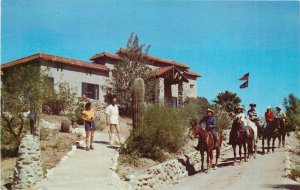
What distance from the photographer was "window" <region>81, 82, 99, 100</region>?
32844 mm

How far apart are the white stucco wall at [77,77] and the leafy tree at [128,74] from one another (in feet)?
4.92

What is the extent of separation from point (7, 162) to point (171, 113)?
6.62 metres

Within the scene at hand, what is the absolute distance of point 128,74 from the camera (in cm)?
3238

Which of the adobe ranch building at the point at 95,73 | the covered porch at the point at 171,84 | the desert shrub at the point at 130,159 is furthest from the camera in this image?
the covered porch at the point at 171,84

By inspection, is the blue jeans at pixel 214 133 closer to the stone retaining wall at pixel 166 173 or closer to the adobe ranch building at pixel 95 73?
the stone retaining wall at pixel 166 173

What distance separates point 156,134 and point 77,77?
694 inches

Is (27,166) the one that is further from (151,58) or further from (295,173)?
(151,58)

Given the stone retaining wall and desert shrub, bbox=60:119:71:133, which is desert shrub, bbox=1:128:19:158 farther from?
the stone retaining wall

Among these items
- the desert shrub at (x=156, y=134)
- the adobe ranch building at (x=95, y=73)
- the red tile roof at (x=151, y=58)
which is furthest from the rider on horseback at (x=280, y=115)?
the red tile roof at (x=151, y=58)

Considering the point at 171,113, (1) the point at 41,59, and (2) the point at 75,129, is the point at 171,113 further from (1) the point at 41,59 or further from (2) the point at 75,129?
(1) the point at 41,59

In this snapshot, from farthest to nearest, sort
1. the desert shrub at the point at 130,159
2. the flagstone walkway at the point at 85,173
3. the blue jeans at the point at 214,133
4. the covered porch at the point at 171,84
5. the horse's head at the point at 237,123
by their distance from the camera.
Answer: the covered porch at the point at 171,84
the horse's head at the point at 237,123
the blue jeans at the point at 214,133
the desert shrub at the point at 130,159
the flagstone walkway at the point at 85,173

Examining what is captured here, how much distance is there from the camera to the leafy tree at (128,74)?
32125 millimetres

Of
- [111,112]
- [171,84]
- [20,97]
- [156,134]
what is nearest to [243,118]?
[156,134]

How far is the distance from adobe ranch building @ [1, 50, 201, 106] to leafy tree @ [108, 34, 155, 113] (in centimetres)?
125
